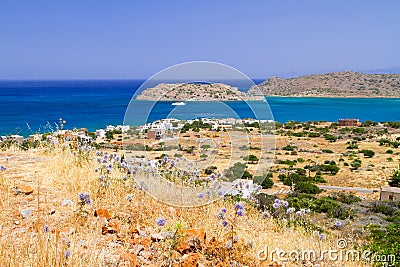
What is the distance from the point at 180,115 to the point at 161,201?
3.41 ft

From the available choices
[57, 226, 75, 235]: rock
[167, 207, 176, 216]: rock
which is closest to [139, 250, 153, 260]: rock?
[57, 226, 75, 235]: rock

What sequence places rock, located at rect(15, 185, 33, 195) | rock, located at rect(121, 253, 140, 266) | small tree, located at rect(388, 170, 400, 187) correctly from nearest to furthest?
rock, located at rect(121, 253, 140, 266), rock, located at rect(15, 185, 33, 195), small tree, located at rect(388, 170, 400, 187)

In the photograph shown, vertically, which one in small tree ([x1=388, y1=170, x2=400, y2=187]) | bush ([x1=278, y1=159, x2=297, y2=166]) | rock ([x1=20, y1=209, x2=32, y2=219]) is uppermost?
rock ([x1=20, y1=209, x2=32, y2=219])

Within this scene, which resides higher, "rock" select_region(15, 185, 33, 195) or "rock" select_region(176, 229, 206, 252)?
"rock" select_region(15, 185, 33, 195)

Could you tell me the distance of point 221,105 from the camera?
445cm

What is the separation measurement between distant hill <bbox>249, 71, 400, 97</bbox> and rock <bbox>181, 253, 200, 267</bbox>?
128213 mm

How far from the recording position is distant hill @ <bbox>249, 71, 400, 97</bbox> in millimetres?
133625

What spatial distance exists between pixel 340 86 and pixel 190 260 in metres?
150

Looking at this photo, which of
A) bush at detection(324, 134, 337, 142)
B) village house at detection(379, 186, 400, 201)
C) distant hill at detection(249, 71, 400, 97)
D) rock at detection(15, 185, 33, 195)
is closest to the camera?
rock at detection(15, 185, 33, 195)

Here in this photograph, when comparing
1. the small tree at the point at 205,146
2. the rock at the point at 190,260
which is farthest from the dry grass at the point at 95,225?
the small tree at the point at 205,146

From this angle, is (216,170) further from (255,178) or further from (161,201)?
(161,201)

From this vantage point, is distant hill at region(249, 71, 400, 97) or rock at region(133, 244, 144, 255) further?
distant hill at region(249, 71, 400, 97)

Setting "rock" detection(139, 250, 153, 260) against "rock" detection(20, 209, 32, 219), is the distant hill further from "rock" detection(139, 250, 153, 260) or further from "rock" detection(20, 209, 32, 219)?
"rock" detection(139, 250, 153, 260)

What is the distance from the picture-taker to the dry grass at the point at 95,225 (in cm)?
247
